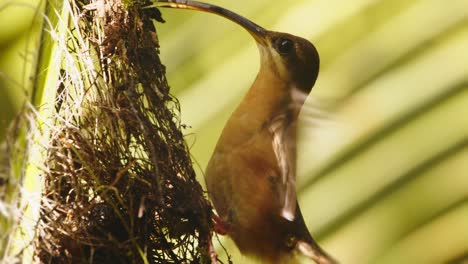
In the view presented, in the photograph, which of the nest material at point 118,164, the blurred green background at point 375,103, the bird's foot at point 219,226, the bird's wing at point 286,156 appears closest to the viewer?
the nest material at point 118,164

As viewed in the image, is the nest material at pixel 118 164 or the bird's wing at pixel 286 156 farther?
the bird's wing at pixel 286 156

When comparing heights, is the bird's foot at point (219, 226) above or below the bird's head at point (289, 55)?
below

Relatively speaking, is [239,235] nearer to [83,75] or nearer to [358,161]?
[83,75]

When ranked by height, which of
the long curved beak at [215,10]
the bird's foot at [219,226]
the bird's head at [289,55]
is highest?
the long curved beak at [215,10]

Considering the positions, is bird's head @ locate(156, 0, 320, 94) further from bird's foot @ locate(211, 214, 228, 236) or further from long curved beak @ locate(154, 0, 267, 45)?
bird's foot @ locate(211, 214, 228, 236)

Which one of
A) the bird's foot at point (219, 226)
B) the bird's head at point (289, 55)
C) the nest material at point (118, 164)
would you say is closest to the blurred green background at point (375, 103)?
the bird's head at point (289, 55)

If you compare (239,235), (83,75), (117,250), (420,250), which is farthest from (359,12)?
(117,250)

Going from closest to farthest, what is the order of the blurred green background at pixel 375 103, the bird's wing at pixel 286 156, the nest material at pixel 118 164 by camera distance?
the nest material at pixel 118 164 → the bird's wing at pixel 286 156 → the blurred green background at pixel 375 103

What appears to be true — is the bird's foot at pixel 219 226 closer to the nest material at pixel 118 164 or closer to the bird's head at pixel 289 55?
the nest material at pixel 118 164

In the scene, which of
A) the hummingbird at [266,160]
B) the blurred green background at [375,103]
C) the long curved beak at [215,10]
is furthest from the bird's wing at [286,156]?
the blurred green background at [375,103]

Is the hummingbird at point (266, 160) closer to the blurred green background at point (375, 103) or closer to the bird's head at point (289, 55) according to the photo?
the bird's head at point (289, 55)
